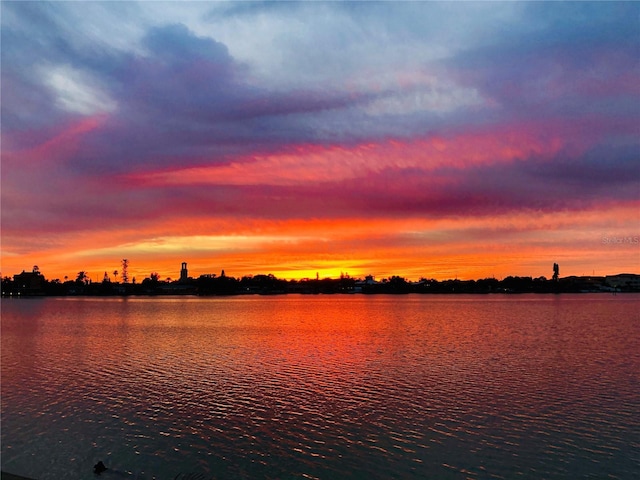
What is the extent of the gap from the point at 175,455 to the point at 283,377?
60.9ft

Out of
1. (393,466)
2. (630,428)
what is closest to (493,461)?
(393,466)

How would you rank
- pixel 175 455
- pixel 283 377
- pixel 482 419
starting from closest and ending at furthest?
pixel 175 455 → pixel 482 419 → pixel 283 377

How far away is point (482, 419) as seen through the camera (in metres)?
29.3

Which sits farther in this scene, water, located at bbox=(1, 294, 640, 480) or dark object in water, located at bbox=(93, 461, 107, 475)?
water, located at bbox=(1, 294, 640, 480)

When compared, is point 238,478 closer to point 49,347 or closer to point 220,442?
point 220,442

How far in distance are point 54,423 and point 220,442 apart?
1109 cm

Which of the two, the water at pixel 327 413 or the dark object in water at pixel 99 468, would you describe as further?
the water at pixel 327 413

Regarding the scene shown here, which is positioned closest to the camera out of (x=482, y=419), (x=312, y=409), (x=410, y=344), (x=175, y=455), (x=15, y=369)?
(x=175, y=455)

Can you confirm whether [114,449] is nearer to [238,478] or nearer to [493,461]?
[238,478]

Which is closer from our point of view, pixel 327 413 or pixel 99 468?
pixel 99 468

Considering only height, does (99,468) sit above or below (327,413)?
below

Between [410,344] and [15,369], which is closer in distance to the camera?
[15,369]

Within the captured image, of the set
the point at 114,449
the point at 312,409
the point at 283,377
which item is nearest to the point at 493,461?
the point at 312,409

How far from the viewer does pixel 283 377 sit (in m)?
42.8
